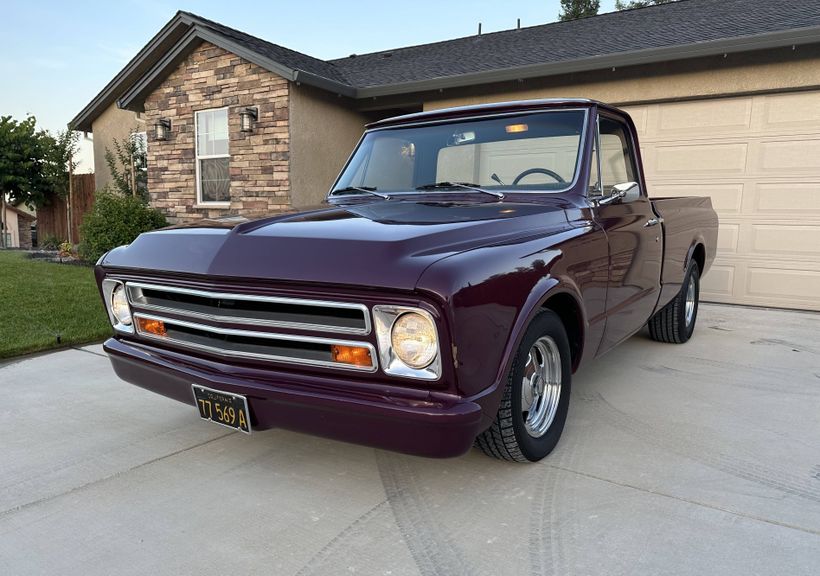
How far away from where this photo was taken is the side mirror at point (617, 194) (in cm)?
348

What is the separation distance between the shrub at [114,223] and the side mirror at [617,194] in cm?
793

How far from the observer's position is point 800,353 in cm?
520

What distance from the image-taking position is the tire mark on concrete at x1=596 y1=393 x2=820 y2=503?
8.99 ft

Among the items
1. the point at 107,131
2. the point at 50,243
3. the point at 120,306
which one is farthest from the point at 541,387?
the point at 50,243

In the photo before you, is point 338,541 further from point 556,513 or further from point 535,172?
point 535,172

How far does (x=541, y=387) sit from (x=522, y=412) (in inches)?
10.6

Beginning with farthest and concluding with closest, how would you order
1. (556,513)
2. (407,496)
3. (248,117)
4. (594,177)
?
1. (248,117)
2. (594,177)
3. (407,496)
4. (556,513)

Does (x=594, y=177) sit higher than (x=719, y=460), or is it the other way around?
(x=594, y=177)

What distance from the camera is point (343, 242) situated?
2.31 meters

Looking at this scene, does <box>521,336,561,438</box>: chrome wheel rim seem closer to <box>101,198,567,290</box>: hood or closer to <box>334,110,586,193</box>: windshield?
<box>101,198,567,290</box>: hood

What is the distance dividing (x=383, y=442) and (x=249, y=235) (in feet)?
3.42

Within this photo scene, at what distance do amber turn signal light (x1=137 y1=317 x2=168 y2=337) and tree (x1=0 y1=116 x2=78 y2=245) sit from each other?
15.2 metres

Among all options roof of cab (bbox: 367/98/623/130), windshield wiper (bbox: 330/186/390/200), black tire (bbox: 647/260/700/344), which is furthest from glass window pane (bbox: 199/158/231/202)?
black tire (bbox: 647/260/700/344)

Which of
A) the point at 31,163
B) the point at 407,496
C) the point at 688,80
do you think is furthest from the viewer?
the point at 31,163
